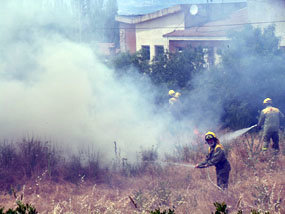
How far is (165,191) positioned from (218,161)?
1.06 m

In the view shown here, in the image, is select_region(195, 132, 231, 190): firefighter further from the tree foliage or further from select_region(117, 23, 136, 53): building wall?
select_region(117, 23, 136, 53): building wall

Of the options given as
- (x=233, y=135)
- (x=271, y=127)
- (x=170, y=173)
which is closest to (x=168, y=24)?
(x=233, y=135)

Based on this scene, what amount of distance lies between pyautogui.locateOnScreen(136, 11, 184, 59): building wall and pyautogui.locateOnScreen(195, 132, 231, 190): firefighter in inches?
580

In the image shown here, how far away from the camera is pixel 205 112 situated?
11258mm

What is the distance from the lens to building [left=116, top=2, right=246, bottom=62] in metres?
19.8

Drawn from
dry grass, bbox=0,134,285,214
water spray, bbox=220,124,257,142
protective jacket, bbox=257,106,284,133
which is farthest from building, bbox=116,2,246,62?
dry grass, bbox=0,134,285,214

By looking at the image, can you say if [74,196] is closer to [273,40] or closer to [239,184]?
[239,184]

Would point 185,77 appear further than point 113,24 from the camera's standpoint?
No

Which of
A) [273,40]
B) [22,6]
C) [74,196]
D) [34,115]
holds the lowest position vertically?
[74,196]

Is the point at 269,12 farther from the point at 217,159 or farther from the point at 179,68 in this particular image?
the point at 217,159

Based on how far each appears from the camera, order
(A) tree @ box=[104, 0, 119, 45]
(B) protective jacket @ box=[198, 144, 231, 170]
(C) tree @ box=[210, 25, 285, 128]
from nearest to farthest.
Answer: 1. (B) protective jacket @ box=[198, 144, 231, 170]
2. (C) tree @ box=[210, 25, 285, 128]
3. (A) tree @ box=[104, 0, 119, 45]

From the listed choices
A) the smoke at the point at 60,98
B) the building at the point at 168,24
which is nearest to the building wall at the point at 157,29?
the building at the point at 168,24

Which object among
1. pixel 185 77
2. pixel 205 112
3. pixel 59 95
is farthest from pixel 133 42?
pixel 59 95

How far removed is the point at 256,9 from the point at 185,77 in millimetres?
4843
